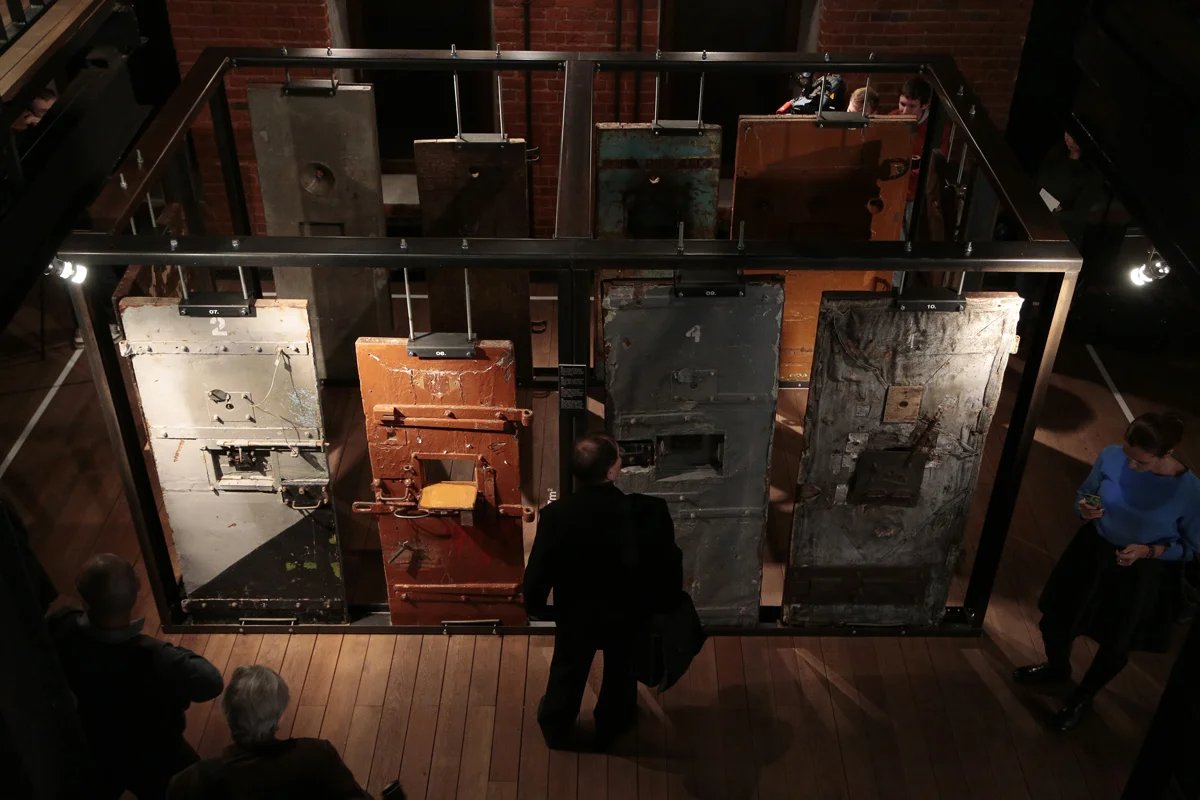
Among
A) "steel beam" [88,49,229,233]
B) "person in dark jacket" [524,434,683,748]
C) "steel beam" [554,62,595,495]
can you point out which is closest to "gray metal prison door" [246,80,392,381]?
"steel beam" [88,49,229,233]

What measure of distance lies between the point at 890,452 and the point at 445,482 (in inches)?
66.7

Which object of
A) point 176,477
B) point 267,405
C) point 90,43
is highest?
point 90,43

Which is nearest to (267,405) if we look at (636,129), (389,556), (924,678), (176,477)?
(176,477)

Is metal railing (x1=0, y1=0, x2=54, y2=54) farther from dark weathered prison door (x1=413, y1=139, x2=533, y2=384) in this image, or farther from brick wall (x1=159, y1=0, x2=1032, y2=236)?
brick wall (x1=159, y1=0, x2=1032, y2=236)

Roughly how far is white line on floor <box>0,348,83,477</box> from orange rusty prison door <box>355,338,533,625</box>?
7.83 feet

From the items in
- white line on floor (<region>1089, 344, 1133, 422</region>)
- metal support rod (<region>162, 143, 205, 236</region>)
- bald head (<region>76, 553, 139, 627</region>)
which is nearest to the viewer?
bald head (<region>76, 553, 139, 627</region>)

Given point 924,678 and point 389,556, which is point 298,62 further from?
point 924,678

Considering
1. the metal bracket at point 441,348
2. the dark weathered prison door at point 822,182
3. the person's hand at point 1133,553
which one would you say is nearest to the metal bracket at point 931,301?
the person's hand at point 1133,553

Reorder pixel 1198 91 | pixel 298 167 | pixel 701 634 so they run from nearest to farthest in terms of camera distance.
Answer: pixel 1198 91 → pixel 701 634 → pixel 298 167

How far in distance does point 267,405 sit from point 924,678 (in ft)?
9.03

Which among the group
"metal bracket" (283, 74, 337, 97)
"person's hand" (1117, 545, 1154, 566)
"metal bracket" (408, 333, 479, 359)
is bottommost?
"person's hand" (1117, 545, 1154, 566)

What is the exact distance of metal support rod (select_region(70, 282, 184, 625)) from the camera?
3578 millimetres

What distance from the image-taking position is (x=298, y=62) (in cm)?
482

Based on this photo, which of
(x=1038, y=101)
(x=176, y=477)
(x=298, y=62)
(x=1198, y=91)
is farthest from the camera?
(x=1038, y=101)
